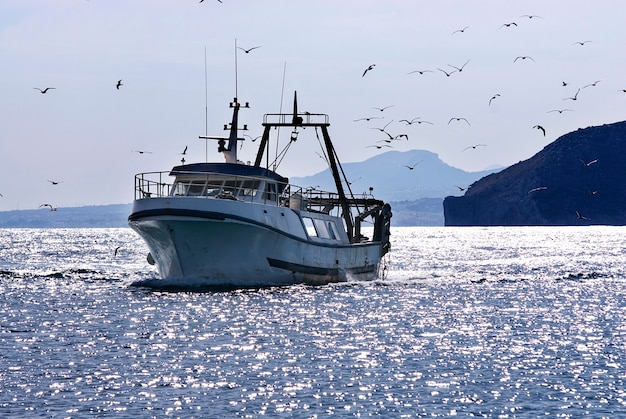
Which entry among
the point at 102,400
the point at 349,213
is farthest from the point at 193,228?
the point at 102,400

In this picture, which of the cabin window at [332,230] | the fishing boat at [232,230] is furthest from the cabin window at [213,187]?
the cabin window at [332,230]

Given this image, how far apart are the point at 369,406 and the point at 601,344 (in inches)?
572

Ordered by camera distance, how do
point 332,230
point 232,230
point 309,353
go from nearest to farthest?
1. point 309,353
2. point 232,230
3. point 332,230

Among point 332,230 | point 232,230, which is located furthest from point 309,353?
point 332,230

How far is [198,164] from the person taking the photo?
5053cm

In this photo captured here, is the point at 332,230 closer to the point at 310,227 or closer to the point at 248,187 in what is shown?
the point at 310,227

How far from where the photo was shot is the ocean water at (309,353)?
83.4 feet

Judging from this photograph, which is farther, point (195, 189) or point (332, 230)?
point (332, 230)

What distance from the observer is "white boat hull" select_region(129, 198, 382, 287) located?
153 ft

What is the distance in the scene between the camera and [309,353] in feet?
109

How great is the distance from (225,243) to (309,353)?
15.5m

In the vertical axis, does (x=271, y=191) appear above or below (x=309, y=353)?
above

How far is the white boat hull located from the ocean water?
38.8 inches

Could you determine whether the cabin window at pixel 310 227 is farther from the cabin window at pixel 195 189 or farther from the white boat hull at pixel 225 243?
the cabin window at pixel 195 189
